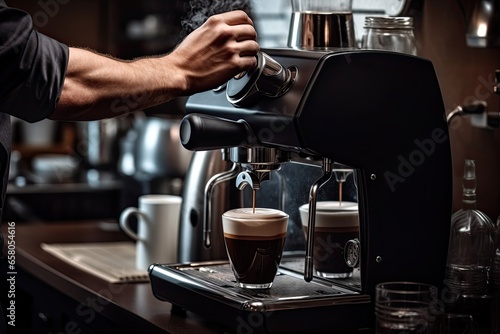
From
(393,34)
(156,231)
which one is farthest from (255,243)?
(156,231)

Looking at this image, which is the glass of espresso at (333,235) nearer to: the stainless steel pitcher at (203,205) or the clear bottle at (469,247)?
the clear bottle at (469,247)

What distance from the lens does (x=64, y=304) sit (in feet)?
6.41

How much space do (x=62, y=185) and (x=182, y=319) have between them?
8.76 ft

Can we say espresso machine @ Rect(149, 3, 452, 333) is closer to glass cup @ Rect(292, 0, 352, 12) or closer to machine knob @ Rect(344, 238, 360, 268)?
machine knob @ Rect(344, 238, 360, 268)

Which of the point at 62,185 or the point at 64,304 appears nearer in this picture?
the point at 64,304

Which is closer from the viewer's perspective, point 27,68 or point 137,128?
point 27,68

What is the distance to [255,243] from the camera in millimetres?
1410

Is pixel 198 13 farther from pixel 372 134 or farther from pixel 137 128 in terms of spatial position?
pixel 137 128

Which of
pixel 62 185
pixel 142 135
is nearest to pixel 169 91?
pixel 142 135

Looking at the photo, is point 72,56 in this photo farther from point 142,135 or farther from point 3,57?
point 142,135

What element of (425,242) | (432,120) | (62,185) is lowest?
(62,185)

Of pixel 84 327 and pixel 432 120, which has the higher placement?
pixel 432 120

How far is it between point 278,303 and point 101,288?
593 millimetres

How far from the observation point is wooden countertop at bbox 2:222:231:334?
1531mm
